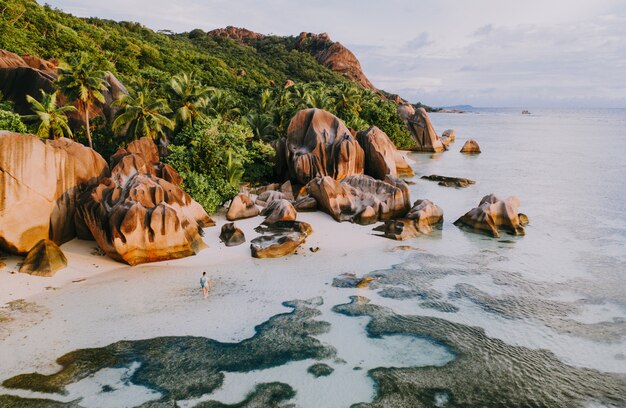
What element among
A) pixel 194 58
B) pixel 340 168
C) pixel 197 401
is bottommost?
pixel 197 401

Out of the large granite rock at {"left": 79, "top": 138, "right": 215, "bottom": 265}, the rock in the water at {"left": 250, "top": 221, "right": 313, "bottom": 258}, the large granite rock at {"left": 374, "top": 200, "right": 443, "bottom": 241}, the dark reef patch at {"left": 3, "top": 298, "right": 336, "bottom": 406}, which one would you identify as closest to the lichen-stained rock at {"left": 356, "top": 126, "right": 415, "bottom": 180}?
the large granite rock at {"left": 374, "top": 200, "right": 443, "bottom": 241}

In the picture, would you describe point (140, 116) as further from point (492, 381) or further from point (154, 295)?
point (492, 381)

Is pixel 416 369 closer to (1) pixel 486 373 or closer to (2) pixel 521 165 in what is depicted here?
(1) pixel 486 373

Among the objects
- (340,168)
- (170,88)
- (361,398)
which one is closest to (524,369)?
(361,398)

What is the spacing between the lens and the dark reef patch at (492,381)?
1190 centimetres

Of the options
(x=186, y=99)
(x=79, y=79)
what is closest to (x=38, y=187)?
(x=79, y=79)

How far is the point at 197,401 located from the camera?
38.4 feet

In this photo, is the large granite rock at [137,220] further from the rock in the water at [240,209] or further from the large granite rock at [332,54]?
the large granite rock at [332,54]

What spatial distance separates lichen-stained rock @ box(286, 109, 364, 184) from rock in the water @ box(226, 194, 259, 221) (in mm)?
8327

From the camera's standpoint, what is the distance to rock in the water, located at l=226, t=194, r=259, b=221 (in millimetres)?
27766

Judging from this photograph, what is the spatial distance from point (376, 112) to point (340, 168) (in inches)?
1196

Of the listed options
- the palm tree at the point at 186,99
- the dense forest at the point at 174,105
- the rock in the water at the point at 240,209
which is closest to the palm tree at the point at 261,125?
the dense forest at the point at 174,105

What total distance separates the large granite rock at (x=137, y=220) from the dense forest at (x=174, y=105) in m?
5.63

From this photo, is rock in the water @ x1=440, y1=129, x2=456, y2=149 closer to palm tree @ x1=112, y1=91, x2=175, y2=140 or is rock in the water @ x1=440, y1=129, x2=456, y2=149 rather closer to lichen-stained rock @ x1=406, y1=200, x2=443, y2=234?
lichen-stained rock @ x1=406, y1=200, x2=443, y2=234
